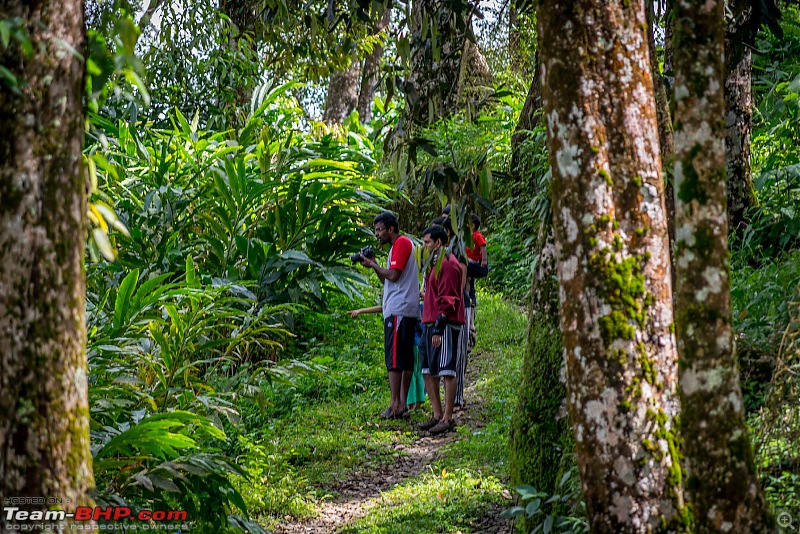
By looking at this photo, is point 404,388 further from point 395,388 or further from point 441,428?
point 441,428

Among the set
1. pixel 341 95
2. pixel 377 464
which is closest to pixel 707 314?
pixel 377 464

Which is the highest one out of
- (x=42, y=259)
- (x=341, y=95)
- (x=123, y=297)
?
(x=341, y=95)

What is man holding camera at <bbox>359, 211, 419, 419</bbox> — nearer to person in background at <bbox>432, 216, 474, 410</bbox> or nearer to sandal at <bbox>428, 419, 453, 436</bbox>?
person in background at <bbox>432, 216, 474, 410</bbox>

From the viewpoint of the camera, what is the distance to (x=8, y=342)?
8.72 feet

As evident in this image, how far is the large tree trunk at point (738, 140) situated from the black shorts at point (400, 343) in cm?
306

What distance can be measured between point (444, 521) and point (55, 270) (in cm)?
373

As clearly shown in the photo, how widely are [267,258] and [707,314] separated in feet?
21.4

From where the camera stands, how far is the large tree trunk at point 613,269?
130 inches

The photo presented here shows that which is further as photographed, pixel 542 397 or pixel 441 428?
pixel 441 428

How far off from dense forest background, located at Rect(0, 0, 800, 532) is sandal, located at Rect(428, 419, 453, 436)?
1.48 ft

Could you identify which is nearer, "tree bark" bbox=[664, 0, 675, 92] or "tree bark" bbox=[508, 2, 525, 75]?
"tree bark" bbox=[664, 0, 675, 92]

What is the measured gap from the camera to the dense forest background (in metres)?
2.78

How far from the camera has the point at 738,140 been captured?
327 inches

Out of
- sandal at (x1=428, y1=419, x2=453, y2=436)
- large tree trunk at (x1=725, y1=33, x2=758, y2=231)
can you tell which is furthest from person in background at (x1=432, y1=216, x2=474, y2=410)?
large tree trunk at (x1=725, y1=33, x2=758, y2=231)
